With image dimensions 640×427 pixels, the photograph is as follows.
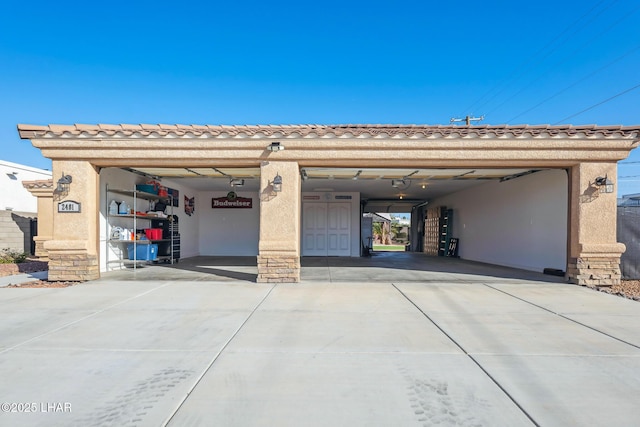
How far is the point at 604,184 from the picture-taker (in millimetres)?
7883

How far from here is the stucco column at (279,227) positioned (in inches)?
319

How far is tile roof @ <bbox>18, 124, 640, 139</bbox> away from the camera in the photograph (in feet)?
26.0

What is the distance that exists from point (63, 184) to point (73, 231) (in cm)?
112

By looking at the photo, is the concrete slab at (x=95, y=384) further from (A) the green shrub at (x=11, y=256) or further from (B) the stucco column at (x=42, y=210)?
(B) the stucco column at (x=42, y=210)

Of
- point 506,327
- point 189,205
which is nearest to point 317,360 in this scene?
point 506,327

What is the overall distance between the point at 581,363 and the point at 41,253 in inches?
597

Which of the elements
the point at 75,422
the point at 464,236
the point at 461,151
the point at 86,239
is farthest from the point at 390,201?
the point at 75,422

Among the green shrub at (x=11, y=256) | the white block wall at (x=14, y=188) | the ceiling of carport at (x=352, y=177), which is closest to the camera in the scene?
the ceiling of carport at (x=352, y=177)

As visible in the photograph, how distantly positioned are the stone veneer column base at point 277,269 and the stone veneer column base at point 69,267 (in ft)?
13.5

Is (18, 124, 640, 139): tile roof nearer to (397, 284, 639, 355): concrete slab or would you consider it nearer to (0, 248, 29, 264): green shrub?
(397, 284, 639, 355): concrete slab

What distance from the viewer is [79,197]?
8266 mm

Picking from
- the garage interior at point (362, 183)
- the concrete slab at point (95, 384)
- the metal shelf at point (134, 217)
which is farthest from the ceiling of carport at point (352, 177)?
the concrete slab at point (95, 384)

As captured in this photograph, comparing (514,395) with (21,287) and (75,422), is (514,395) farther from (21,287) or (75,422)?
(21,287)

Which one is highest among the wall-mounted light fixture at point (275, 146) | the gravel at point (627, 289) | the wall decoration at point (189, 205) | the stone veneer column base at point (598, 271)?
the wall-mounted light fixture at point (275, 146)
